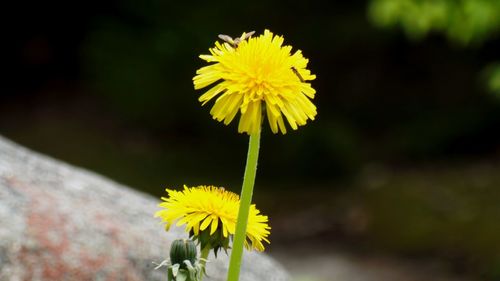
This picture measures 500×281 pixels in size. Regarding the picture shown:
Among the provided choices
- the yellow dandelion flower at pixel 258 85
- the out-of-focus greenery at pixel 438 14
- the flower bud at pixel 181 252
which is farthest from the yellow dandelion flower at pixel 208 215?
the out-of-focus greenery at pixel 438 14

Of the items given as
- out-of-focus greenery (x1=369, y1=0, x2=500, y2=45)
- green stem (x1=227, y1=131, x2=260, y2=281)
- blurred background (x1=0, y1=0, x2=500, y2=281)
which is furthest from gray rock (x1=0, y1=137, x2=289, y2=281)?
blurred background (x1=0, y1=0, x2=500, y2=281)

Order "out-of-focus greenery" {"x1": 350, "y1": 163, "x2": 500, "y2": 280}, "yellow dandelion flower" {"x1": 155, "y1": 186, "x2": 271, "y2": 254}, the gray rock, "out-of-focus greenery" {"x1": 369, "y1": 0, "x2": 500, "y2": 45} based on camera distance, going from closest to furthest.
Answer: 1. "yellow dandelion flower" {"x1": 155, "y1": 186, "x2": 271, "y2": 254}
2. the gray rock
3. "out-of-focus greenery" {"x1": 369, "y1": 0, "x2": 500, "y2": 45}
4. "out-of-focus greenery" {"x1": 350, "y1": 163, "x2": 500, "y2": 280}

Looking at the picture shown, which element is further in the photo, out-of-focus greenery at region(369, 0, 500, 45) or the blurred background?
the blurred background

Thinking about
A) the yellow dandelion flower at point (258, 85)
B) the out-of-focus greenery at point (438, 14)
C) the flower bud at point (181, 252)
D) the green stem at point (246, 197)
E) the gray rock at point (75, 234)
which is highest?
the out-of-focus greenery at point (438, 14)

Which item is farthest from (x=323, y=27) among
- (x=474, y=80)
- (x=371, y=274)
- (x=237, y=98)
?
(x=237, y=98)

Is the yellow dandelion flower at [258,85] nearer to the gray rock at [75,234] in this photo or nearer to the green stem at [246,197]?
the green stem at [246,197]

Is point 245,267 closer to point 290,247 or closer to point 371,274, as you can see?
point 371,274

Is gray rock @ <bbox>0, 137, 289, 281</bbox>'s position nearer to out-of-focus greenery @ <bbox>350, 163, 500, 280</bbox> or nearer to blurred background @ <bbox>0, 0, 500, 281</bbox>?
out-of-focus greenery @ <bbox>350, 163, 500, 280</bbox>
